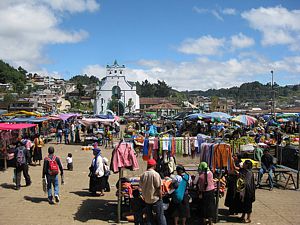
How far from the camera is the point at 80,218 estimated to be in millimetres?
7633

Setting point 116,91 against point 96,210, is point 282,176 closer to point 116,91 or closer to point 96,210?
point 96,210

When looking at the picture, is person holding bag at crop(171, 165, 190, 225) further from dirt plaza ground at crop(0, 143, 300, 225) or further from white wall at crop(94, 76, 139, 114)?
white wall at crop(94, 76, 139, 114)

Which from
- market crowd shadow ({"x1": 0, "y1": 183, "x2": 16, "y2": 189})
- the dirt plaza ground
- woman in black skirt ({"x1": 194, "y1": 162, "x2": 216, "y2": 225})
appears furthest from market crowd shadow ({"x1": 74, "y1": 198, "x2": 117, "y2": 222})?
market crowd shadow ({"x1": 0, "y1": 183, "x2": 16, "y2": 189})

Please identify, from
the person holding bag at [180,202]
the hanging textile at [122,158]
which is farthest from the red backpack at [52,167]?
the person holding bag at [180,202]

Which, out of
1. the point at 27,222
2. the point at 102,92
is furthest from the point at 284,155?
the point at 102,92

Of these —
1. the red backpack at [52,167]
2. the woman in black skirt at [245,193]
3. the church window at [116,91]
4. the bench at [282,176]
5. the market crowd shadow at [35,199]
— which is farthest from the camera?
the church window at [116,91]

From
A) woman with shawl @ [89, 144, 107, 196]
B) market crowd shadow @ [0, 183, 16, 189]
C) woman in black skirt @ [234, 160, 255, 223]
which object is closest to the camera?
woman in black skirt @ [234, 160, 255, 223]

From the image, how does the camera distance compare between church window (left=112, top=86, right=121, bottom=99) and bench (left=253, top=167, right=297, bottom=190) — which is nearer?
bench (left=253, top=167, right=297, bottom=190)

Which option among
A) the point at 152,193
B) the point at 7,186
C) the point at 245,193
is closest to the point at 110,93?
the point at 7,186

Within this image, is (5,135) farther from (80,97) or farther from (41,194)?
(80,97)

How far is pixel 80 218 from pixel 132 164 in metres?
1.69

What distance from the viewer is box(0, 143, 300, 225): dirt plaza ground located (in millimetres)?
7555

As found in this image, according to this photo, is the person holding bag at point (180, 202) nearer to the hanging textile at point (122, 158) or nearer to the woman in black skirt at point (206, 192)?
the woman in black skirt at point (206, 192)

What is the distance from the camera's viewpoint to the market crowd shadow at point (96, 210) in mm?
7684
